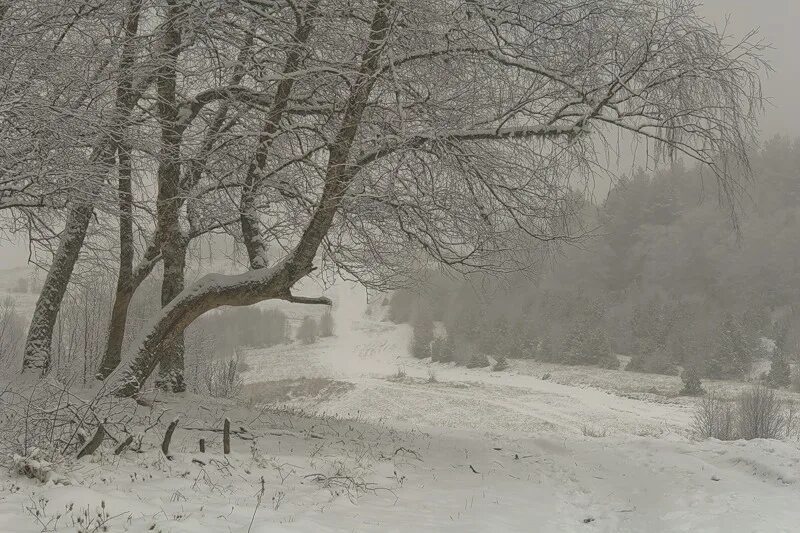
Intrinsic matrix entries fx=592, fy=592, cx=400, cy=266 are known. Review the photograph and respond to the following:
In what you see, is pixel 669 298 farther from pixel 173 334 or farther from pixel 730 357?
pixel 173 334

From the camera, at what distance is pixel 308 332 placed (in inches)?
3108

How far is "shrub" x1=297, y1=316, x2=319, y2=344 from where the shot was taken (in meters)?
75.0

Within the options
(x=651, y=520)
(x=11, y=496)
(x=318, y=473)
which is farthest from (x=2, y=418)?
(x=651, y=520)

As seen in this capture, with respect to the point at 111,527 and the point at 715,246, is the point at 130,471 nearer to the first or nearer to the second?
the point at 111,527

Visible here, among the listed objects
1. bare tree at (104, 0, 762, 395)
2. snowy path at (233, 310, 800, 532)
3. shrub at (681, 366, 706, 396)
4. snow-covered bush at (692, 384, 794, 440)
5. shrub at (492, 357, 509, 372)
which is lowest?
shrub at (492, 357, 509, 372)

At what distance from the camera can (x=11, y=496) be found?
3684 millimetres

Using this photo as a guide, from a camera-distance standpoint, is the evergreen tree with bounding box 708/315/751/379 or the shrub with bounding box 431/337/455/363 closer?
the evergreen tree with bounding box 708/315/751/379

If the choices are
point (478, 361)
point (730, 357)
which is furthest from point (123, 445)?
point (478, 361)

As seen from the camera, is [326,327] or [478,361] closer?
[478,361]

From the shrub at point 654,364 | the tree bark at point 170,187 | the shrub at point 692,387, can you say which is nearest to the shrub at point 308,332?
the shrub at point 654,364

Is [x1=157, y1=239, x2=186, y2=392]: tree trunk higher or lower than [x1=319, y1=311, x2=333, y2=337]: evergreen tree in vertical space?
higher

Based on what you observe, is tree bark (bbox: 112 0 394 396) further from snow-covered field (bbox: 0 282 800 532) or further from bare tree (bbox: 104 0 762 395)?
snow-covered field (bbox: 0 282 800 532)

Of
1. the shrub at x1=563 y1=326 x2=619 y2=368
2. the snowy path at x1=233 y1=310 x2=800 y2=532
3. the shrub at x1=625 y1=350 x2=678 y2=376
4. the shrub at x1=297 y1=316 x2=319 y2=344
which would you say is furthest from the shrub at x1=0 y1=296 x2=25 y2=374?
the shrub at x1=297 y1=316 x2=319 y2=344

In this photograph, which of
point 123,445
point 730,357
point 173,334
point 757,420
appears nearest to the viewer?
point 123,445
